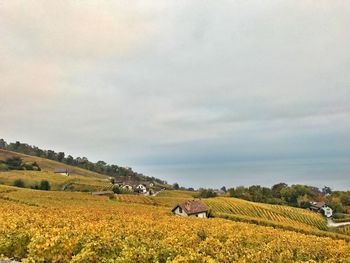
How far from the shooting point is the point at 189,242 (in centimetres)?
1722

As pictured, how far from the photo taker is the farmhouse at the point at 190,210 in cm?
5544

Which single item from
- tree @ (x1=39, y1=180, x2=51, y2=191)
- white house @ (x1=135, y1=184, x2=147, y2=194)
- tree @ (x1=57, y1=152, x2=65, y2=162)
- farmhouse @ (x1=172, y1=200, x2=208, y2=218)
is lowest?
farmhouse @ (x1=172, y1=200, x2=208, y2=218)

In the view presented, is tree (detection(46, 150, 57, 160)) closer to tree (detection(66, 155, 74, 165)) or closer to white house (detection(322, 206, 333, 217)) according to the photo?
tree (detection(66, 155, 74, 165))

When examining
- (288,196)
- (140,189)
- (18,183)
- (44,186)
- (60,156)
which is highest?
(60,156)

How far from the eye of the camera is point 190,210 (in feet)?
182

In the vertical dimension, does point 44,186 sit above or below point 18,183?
below

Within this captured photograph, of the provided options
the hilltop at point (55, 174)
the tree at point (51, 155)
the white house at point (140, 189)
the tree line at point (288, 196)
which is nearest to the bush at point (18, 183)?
the hilltop at point (55, 174)

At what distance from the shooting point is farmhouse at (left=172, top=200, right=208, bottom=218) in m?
55.4

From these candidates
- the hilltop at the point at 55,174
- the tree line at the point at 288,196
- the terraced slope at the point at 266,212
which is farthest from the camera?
the tree line at the point at 288,196

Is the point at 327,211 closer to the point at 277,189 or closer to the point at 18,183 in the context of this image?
the point at 277,189

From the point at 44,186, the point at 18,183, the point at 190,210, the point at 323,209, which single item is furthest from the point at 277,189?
the point at 18,183

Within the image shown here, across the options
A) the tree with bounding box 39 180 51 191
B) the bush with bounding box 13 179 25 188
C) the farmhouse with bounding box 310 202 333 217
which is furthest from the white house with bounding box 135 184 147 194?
the farmhouse with bounding box 310 202 333 217

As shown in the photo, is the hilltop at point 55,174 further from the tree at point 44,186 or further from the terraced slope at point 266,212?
the terraced slope at point 266,212

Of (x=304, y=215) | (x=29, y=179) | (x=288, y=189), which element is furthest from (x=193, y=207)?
(x=288, y=189)
